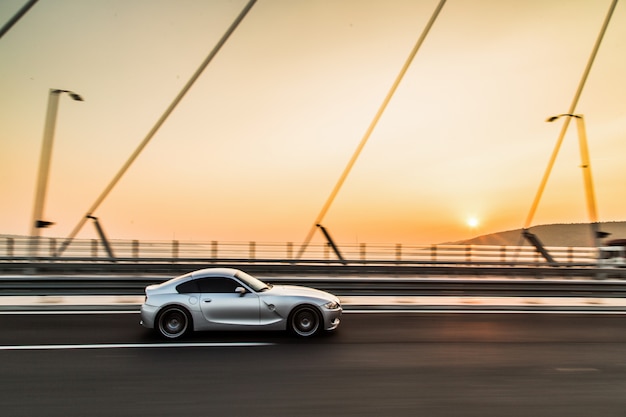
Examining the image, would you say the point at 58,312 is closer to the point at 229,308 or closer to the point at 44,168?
the point at 229,308

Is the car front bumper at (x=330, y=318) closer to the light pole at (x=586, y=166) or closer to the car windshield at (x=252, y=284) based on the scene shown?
the car windshield at (x=252, y=284)

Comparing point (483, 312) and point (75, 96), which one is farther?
point (75, 96)

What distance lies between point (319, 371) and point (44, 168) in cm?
Result: 1551

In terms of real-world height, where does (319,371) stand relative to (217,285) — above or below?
below

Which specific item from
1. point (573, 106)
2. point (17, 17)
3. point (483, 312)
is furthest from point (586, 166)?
point (17, 17)

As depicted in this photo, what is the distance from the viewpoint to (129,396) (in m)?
5.38

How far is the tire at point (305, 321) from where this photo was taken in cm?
826

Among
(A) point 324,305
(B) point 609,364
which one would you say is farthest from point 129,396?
(B) point 609,364

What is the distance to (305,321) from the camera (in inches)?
328

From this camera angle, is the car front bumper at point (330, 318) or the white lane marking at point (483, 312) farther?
the white lane marking at point (483, 312)

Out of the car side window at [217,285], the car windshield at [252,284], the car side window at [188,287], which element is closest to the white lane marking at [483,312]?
the car windshield at [252,284]

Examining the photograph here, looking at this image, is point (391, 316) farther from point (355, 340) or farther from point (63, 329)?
point (63, 329)

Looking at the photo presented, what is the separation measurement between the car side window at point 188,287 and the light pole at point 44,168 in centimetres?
1099

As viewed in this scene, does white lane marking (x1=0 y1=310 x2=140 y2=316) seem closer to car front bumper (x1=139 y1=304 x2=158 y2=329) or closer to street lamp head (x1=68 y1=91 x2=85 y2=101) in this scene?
car front bumper (x1=139 y1=304 x2=158 y2=329)
